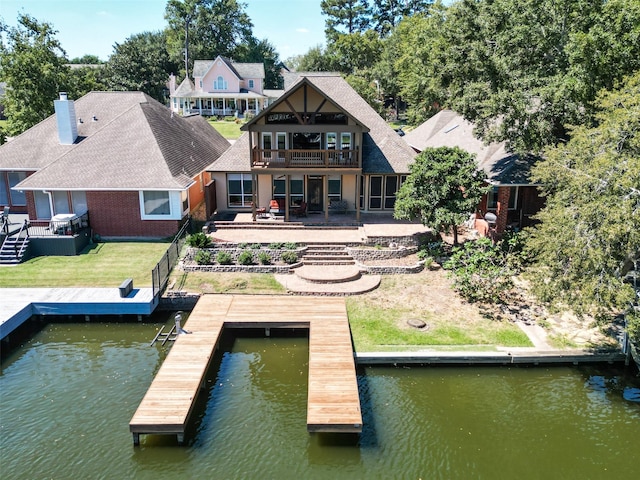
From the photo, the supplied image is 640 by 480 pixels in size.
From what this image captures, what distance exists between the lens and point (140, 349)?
55.3 feet

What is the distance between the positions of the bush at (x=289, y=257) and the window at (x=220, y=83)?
47613 millimetres

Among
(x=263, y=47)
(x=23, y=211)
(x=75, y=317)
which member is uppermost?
(x=263, y=47)

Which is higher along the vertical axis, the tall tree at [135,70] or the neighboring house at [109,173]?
the tall tree at [135,70]

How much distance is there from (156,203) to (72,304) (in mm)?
7351

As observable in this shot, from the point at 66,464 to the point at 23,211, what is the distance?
20.8m

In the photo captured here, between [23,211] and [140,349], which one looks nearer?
[140,349]

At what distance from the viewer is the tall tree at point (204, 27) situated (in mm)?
78938

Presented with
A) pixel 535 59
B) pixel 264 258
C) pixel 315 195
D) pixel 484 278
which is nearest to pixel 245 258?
pixel 264 258

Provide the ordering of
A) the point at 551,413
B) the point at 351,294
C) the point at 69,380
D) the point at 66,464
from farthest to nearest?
the point at 351,294, the point at 69,380, the point at 551,413, the point at 66,464

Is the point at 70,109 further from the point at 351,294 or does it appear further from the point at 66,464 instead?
the point at 66,464

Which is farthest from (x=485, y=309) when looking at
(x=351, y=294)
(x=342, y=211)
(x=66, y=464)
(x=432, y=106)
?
(x=432, y=106)

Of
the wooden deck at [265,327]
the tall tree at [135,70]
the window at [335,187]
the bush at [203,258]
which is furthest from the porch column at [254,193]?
the tall tree at [135,70]

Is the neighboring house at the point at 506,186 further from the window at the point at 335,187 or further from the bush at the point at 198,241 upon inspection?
the bush at the point at 198,241

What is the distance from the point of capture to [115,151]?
84.1 feet
